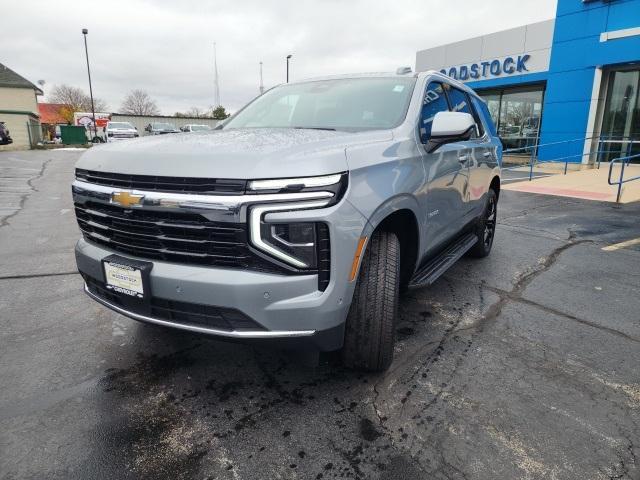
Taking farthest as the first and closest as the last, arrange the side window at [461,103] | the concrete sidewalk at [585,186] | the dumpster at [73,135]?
the dumpster at [73,135]
the concrete sidewalk at [585,186]
the side window at [461,103]

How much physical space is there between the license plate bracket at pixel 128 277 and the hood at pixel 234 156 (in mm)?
468

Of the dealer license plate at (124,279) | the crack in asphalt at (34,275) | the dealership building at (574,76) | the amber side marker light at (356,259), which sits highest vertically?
the dealership building at (574,76)

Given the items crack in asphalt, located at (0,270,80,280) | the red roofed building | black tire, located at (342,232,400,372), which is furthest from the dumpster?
the red roofed building

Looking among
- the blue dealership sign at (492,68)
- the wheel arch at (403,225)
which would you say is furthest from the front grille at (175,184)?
the blue dealership sign at (492,68)

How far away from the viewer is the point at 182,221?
2.13m

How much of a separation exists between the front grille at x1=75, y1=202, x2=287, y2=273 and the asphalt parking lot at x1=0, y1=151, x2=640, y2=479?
0.45m

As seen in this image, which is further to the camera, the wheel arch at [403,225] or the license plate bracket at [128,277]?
the wheel arch at [403,225]

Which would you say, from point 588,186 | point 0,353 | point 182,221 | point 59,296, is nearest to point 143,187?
point 182,221

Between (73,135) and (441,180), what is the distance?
133 feet

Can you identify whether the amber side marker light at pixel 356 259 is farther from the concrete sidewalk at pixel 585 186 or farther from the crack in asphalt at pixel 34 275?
the concrete sidewalk at pixel 585 186

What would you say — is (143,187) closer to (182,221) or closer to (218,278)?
(182,221)

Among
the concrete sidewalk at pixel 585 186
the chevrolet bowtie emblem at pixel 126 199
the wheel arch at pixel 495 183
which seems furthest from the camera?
the concrete sidewalk at pixel 585 186

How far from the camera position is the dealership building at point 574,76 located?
49.8 feet

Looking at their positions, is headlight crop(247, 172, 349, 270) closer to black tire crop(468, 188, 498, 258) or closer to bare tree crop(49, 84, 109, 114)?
black tire crop(468, 188, 498, 258)
